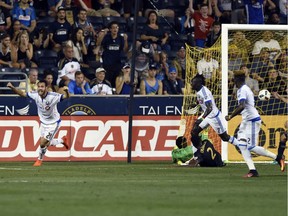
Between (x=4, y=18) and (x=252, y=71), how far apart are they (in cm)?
681

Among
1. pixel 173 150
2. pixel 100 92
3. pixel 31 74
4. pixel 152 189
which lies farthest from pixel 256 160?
pixel 152 189

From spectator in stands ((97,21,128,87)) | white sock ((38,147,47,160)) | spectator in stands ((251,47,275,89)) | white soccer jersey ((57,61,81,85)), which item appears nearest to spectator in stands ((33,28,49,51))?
white soccer jersey ((57,61,81,85))

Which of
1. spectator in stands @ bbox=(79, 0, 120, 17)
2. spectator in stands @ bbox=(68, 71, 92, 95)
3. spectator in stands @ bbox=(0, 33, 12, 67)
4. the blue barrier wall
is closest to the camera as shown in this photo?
the blue barrier wall

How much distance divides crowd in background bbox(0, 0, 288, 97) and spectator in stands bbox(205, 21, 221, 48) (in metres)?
0.03

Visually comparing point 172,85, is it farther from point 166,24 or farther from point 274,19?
point 274,19

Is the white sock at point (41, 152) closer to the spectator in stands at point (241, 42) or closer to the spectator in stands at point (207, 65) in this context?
the spectator in stands at point (207, 65)

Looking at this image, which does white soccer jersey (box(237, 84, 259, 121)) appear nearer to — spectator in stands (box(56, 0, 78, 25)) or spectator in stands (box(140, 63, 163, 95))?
spectator in stands (box(140, 63, 163, 95))

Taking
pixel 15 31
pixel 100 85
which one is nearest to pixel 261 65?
pixel 100 85

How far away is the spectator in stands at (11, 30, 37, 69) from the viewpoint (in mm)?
27797

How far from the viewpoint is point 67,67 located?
91.1ft

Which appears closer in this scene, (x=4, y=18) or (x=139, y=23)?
(x=4, y=18)

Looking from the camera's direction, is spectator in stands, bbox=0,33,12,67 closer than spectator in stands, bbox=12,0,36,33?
Yes

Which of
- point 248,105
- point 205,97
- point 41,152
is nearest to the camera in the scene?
point 248,105

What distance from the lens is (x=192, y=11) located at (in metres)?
30.8
